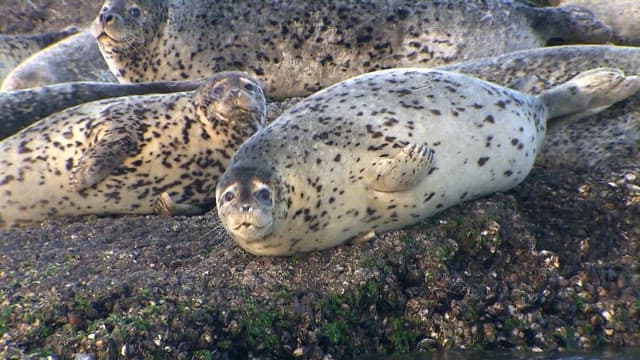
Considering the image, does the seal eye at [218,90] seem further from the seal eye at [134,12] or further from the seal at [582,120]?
the seal eye at [134,12]

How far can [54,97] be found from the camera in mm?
6566

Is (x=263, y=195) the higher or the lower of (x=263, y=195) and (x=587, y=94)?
the higher

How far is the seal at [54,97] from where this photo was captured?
21.1 ft

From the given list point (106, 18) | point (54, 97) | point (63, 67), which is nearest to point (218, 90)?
point (54, 97)

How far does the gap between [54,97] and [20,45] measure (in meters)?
3.70

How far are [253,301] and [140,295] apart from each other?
0.47 meters

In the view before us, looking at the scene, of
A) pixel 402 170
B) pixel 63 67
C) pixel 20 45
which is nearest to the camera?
pixel 402 170

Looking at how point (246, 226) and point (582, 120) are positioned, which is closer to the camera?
point (246, 226)

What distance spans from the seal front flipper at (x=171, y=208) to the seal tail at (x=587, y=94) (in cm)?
205

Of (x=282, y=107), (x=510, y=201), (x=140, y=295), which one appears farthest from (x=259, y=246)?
(x=282, y=107)

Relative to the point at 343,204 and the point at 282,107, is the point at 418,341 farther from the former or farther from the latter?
the point at 282,107

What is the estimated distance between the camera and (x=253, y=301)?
170 inches

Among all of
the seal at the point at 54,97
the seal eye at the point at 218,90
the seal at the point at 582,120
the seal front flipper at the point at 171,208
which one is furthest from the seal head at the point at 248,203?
the seal at the point at 54,97

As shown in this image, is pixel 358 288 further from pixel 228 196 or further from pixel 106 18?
pixel 106 18
